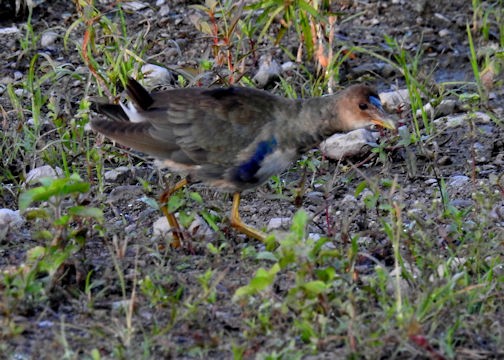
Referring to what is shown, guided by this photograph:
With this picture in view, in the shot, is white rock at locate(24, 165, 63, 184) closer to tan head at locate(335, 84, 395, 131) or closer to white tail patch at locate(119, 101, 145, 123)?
white tail patch at locate(119, 101, 145, 123)

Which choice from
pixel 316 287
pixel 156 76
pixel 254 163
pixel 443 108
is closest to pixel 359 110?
pixel 254 163

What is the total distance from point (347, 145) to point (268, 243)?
80.8 inches

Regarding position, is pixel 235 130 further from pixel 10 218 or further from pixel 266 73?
pixel 266 73

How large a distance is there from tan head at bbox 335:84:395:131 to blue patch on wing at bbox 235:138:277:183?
38 centimetres

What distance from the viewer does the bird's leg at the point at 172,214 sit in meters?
4.89

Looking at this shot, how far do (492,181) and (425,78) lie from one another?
1555 millimetres

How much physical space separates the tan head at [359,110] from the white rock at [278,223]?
57 centimetres

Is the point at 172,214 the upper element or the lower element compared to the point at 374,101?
lower

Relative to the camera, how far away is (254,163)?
5.14 metres

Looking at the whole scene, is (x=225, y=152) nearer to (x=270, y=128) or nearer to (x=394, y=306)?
(x=270, y=128)

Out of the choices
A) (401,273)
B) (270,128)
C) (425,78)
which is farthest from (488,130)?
(401,273)

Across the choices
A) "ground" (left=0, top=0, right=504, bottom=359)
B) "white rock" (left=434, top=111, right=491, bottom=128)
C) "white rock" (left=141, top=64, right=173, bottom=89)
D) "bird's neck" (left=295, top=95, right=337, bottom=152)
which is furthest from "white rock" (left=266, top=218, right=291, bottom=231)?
"white rock" (left=141, top=64, right=173, bottom=89)

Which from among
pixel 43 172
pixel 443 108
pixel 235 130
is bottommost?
pixel 443 108

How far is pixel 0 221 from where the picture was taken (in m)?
5.27
